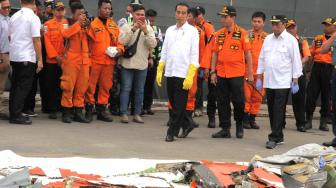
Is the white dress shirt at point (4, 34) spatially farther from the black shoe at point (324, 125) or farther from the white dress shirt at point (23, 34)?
the black shoe at point (324, 125)

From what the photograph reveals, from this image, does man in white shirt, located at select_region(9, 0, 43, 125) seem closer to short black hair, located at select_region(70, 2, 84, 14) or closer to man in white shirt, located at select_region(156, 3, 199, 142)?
short black hair, located at select_region(70, 2, 84, 14)

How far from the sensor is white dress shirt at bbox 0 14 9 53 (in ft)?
32.8

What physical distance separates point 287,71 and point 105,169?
12.4 feet

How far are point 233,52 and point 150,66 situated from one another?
2.32 m

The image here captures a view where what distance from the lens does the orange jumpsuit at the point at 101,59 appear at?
10.9m

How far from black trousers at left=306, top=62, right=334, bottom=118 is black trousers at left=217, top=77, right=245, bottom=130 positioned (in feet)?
8.35

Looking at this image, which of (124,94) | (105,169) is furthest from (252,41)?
(105,169)

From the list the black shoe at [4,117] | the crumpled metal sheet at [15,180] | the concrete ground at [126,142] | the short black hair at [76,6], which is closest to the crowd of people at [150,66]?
the short black hair at [76,6]

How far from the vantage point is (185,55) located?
9281mm

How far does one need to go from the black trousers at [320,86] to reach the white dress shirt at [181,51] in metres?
3.73

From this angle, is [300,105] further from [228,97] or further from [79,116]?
[79,116]

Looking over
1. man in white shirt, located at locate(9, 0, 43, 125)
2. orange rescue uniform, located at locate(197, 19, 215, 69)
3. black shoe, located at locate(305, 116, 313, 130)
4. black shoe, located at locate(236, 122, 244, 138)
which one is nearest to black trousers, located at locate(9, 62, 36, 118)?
man in white shirt, located at locate(9, 0, 43, 125)

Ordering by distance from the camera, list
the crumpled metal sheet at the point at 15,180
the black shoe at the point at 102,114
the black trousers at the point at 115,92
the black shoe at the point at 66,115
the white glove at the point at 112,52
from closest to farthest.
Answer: the crumpled metal sheet at the point at 15,180
the black shoe at the point at 66,115
the white glove at the point at 112,52
the black shoe at the point at 102,114
the black trousers at the point at 115,92

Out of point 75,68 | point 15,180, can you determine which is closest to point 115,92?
point 75,68
